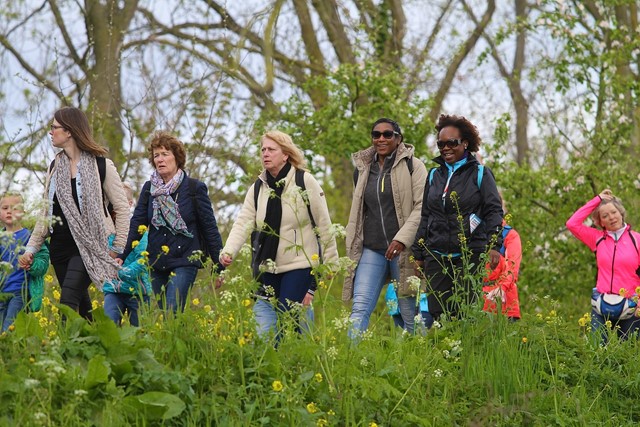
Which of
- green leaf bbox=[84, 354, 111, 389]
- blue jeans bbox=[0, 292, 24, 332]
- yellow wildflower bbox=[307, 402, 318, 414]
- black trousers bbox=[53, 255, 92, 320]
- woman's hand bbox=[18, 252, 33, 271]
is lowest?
yellow wildflower bbox=[307, 402, 318, 414]

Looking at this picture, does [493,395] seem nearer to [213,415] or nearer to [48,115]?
[213,415]

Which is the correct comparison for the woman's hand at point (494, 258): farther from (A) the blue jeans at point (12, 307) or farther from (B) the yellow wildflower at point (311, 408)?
(A) the blue jeans at point (12, 307)

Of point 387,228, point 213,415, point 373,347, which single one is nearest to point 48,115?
point 387,228

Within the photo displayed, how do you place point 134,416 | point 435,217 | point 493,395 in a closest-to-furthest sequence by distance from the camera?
1. point 134,416
2. point 493,395
3. point 435,217

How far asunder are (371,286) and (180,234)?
1.43 metres

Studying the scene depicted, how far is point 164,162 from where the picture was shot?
7.95m

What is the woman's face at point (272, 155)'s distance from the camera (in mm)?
7859

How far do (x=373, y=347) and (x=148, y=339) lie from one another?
1.60m

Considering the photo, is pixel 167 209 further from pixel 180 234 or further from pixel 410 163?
pixel 410 163

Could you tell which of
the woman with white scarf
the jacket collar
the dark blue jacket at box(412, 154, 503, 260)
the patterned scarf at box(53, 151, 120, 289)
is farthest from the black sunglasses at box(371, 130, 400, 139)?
the patterned scarf at box(53, 151, 120, 289)

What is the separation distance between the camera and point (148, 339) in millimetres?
5730

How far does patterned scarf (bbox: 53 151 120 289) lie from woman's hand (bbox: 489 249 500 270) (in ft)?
8.38

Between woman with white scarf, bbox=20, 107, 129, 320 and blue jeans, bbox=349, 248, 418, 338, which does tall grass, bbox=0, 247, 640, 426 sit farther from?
blue jeans, bbox=349, 248, 418, 338

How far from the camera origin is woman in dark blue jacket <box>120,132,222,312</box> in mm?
7754
